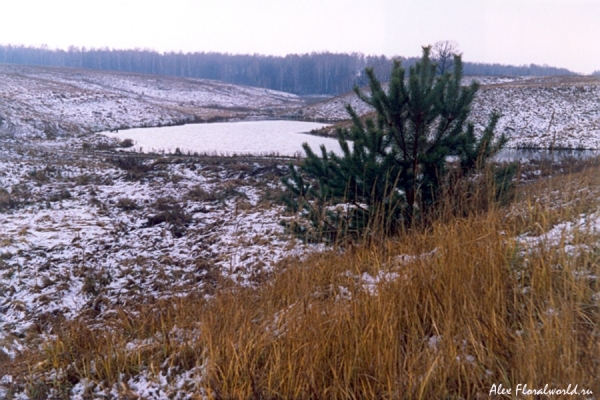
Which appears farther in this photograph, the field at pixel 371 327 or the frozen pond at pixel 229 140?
the frozen pond at pixel 229 140

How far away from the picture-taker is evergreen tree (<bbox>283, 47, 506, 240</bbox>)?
5977mm

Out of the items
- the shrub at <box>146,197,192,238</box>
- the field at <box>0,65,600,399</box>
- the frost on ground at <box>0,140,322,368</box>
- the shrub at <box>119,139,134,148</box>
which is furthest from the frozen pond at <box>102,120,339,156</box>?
the field at <box>0,65,600,399</box>

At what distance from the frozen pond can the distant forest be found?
4736cm

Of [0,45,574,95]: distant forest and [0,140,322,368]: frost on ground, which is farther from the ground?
[0,45,574,95]: distant forest

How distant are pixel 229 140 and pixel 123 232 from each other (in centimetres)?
1533

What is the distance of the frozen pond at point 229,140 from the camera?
21016 mm

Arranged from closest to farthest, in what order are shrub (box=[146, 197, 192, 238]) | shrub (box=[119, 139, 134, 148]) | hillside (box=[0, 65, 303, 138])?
shrub (box=[146, 197, 192, 238])
shrub (box=[119, 139, 134, 148])
hillside (box=[0, 65, 303, 138])

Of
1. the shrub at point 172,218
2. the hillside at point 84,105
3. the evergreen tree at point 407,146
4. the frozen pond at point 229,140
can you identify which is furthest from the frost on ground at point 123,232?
the hillside at point 84,105

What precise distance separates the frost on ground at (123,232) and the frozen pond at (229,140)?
381cm

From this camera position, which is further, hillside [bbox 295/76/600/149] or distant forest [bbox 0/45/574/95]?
distant forest [bbox 0/45/574/95]

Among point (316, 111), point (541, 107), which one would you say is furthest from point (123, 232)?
point (316, 111)

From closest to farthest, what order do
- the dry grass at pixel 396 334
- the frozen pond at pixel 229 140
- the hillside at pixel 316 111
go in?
1. the dry grass at pixel 396 334
2. the frozen pond at pixel 229 140
3. the hillside at pixel 316 111

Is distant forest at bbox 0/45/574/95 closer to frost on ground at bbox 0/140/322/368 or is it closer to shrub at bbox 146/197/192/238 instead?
frost on ground at bbox 0/140/322/368

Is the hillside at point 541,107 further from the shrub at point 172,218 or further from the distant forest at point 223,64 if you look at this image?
the distant forest at point 223,64
